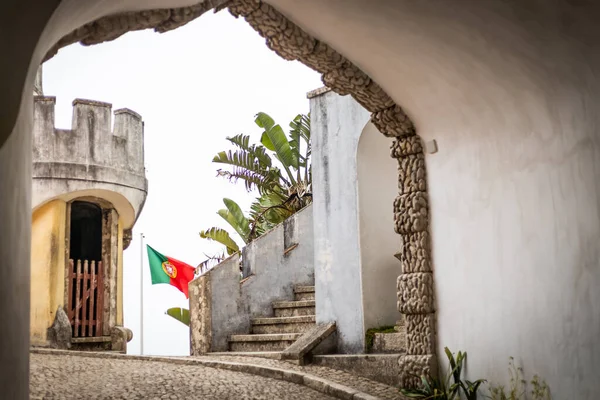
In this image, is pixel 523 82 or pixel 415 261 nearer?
pixel 523 82

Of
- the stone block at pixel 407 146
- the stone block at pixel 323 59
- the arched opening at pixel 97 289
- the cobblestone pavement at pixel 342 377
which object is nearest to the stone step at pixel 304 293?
the cobblestone pavement at pixel 342 377

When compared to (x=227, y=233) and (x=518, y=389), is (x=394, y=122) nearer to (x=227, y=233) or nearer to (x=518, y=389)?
(x=518, y=389)

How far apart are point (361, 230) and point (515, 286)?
377 cm

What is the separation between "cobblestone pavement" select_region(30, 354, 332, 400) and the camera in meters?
6.86

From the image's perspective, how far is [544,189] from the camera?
5789 millimetres

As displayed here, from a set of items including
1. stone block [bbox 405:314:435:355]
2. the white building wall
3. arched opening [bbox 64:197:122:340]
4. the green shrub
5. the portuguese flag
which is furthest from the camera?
the portuguese flag

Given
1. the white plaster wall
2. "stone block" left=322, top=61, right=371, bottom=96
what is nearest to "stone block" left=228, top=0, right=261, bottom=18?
"stone block" left=322, top=61, right=371, bottom=96

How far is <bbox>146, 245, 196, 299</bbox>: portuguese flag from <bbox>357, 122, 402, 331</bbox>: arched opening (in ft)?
25.6

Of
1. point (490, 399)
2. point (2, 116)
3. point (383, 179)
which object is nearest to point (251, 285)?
point (383, 179)

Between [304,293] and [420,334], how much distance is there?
16.4 feet

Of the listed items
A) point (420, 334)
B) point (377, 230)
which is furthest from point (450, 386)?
point (377, 230)

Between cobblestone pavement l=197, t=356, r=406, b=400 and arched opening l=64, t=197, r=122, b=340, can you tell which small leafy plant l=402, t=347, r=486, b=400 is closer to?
cobblestone pavement l=197, t=356, r=406, b=400

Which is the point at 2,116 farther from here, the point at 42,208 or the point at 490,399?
the point at 42,208

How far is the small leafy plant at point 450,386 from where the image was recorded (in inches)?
267
